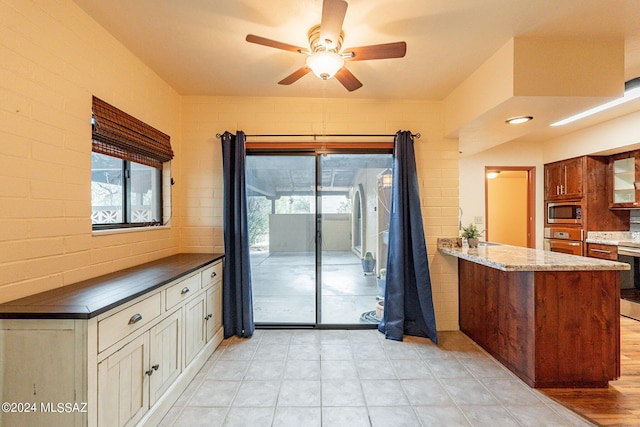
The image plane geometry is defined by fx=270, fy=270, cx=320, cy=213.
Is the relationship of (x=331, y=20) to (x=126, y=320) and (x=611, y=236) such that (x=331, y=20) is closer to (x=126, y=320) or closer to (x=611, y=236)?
(x=126, y=320)

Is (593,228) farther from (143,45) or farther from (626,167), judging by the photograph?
(143,45)

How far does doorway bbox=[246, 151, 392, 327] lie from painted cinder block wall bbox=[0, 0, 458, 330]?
0.37m

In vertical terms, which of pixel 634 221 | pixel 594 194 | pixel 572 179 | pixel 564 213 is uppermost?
pixel 572 179

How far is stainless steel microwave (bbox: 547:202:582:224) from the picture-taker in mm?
3934

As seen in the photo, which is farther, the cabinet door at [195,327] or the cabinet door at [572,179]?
the cabinet door at [572,179]

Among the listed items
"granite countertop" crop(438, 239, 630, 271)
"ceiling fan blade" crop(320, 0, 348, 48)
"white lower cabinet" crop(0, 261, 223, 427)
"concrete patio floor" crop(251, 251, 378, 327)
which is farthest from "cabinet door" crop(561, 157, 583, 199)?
"white lower cabinet" crop(0, 261, 223, 427)

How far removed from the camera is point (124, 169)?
219 centimetres

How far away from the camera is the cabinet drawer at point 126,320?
1.24m

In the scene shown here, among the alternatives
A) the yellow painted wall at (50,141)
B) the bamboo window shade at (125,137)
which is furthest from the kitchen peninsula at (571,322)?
the bamboo window shade at (125,137)

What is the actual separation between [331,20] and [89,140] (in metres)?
1.70

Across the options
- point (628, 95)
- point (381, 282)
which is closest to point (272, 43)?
point (381, 282)

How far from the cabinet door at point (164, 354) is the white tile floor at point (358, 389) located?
20 cm

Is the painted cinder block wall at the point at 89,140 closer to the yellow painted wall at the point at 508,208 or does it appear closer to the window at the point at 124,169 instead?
the window at the point at 124,169

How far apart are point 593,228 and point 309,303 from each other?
410cm
